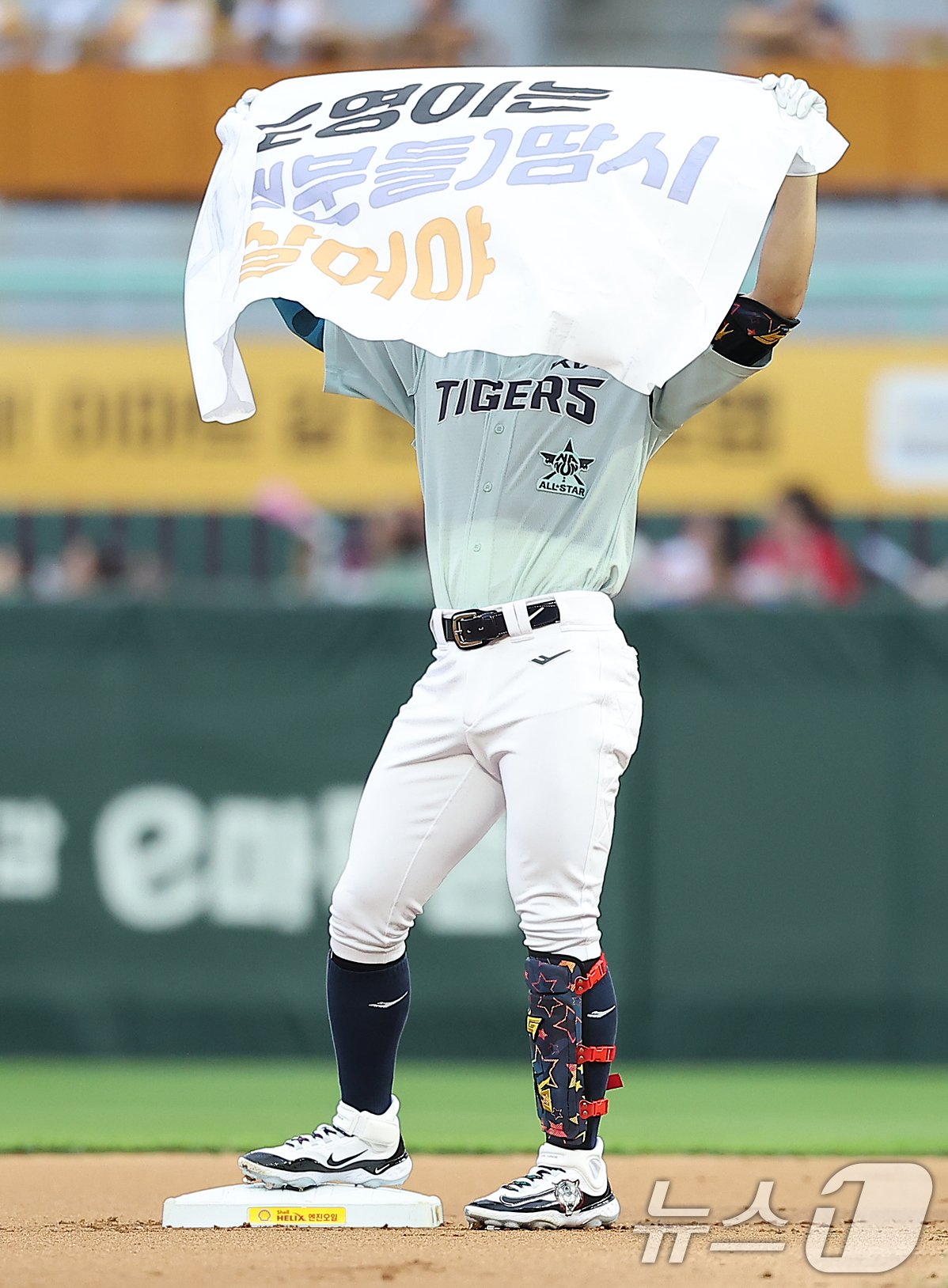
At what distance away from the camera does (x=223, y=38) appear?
467 inches

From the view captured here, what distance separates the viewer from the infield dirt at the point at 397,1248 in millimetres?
3486

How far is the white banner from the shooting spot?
3908 mm

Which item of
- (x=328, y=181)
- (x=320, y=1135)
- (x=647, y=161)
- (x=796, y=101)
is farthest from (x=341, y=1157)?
(x=796, y=101)

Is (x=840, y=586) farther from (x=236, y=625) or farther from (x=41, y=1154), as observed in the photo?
(x=41, y=1154)

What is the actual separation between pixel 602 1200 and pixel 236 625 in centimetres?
440

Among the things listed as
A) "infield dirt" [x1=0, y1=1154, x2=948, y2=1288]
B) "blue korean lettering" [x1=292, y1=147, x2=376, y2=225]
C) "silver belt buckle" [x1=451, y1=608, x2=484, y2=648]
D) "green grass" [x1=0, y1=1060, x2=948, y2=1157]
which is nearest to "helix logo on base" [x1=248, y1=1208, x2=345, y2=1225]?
"infield dirt" [x1=0, y1=1154, x2=948, y2=1288]

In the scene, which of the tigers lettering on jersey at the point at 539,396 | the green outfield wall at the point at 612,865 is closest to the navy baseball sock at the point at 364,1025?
the tigers lettering on jersey at the point at 539,396

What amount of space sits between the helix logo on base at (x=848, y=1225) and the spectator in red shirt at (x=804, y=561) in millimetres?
3736

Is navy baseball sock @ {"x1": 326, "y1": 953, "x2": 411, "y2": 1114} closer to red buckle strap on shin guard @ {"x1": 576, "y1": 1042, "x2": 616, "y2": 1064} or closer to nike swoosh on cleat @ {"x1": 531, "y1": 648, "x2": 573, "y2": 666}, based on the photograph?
red buckle strap on shin guard @ {"x1": 576, "y1": 1042, "x2": 616, "y2": 1064}

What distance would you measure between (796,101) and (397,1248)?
2.48 meters

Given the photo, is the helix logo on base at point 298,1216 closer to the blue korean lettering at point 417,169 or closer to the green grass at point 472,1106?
the green grass at point 472,1106

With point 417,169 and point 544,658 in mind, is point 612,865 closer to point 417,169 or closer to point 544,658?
point 544,658

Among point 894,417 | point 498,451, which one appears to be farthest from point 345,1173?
point 894,417

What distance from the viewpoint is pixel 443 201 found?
13.5 ft
